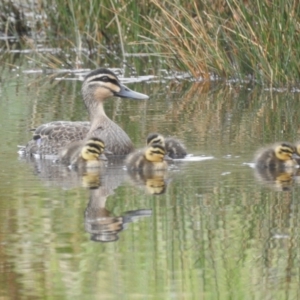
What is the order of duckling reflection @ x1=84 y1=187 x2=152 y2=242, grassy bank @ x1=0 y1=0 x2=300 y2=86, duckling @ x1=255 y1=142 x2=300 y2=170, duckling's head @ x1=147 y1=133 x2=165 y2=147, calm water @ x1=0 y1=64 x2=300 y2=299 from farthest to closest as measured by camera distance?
grassy bank @ x1=0 y1=0 x2=300 y2=86, duckling's head @ x1=147 y1=133 x2=165 y2=147, duckling @ x1=255 y1=142 x2=300 y2=170, duckling reflection @ x1=84 y1=187 x2=152 y2=242, calm water @ x1=0 y1=64 x2=300 y2=299

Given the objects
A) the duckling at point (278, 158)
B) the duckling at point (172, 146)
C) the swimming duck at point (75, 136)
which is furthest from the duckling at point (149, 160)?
the swimming duck at point (75, 136)

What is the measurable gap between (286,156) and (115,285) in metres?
3.32

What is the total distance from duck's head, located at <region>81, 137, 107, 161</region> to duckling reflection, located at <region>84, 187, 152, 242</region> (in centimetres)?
133

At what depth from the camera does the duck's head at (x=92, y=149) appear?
8109mm

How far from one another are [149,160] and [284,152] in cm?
86

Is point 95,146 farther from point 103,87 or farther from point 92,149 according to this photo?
point 103,87

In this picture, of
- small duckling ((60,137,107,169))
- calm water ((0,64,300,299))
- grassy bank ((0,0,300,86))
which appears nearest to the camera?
calm water ((0,64,300,299))

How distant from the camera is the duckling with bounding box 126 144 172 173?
7.86 m

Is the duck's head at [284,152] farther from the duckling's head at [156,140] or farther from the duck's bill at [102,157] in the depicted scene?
the duck's bill at [102,157]

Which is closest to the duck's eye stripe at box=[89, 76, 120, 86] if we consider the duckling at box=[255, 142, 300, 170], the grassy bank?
the duckling at box=[255, 142, 300, 170]

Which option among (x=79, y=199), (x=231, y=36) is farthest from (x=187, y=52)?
(x=79, y=199)

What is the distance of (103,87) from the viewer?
966cm

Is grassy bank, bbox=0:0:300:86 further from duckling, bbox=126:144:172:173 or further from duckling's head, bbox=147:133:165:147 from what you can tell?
duckling, bbox=126:144:172:173

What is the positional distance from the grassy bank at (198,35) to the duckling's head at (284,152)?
3845mm
